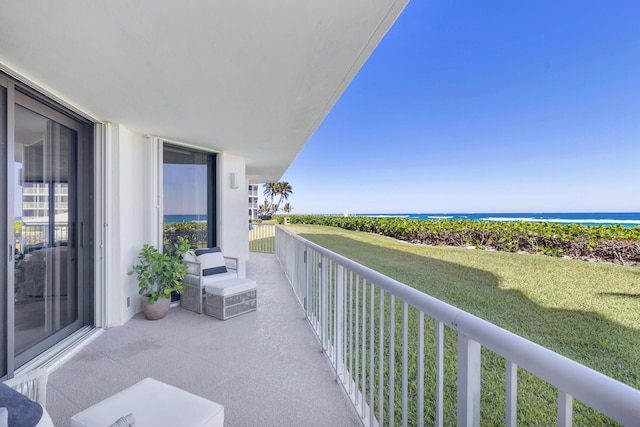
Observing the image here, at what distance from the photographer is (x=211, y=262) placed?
4.35m

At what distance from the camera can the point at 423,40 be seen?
8.12 metres

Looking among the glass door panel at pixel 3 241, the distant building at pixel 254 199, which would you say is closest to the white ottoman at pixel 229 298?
the glass door panel at pixel 3 241

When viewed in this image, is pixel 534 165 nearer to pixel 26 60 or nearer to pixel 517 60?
pixel 517 60

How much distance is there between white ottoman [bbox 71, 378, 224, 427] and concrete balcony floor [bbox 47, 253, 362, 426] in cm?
7

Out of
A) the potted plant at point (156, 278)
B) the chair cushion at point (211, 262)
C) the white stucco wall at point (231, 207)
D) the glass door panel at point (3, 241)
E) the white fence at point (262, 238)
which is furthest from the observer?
the white fence at point (262, 238)

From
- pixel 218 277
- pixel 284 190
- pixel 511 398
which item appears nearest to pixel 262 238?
pixel 218 277

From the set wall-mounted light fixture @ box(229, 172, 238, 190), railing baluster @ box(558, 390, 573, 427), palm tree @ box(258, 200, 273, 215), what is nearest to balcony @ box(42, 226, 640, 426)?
railing baluster @ box(558, 390, 573, 427)

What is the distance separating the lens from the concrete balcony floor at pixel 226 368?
6.53 feet

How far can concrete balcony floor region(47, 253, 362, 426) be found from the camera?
1.99m

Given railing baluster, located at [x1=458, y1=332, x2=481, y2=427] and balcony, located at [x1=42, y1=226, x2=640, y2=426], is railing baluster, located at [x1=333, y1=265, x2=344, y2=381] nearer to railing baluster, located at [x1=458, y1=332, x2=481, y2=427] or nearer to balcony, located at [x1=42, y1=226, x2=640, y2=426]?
balcony, located at [x1=42, y1=226, x2=640, y2=426]

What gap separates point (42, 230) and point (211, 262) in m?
1.97

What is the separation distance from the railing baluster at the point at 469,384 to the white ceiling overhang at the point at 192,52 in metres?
1.76

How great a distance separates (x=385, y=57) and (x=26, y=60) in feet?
28.9

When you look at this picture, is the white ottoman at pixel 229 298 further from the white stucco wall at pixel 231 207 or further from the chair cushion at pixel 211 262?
the white stucco wall at pixel 231 207
